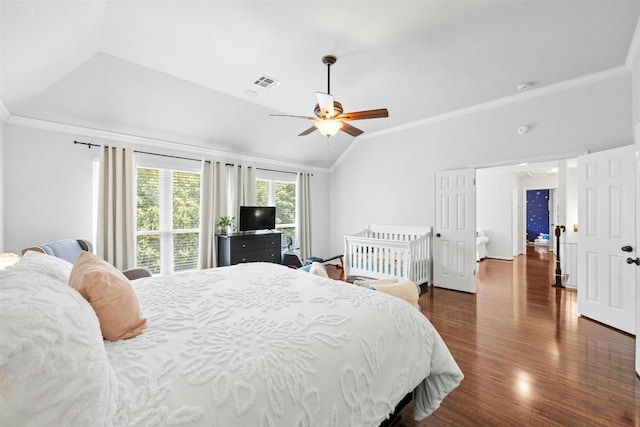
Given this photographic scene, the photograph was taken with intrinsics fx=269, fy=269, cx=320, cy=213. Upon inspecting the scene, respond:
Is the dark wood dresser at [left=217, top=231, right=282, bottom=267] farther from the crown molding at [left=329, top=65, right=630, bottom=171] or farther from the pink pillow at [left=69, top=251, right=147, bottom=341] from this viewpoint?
the pink pillow at [left=69, top=251, right=147, bottom=341]


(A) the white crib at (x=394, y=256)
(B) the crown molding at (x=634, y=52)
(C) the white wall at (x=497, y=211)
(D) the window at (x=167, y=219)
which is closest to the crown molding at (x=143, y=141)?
(D) the window at (x=167, y=219)

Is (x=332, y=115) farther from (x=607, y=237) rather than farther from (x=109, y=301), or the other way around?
(x=607, y=237)

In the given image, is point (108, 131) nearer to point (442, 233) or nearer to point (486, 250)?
point (442, 233)

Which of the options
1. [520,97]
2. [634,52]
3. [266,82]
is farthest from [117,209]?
[634,52]

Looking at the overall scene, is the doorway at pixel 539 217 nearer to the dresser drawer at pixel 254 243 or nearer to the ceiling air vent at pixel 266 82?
the dresser drawer at pixel 254 243

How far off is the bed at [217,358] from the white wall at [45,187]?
2.71 metres

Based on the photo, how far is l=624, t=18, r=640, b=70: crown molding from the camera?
2526 millimetres

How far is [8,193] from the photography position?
317 centimetres

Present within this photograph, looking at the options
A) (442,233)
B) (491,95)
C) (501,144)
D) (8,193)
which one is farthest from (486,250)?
(8,193)

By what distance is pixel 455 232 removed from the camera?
14.7ft

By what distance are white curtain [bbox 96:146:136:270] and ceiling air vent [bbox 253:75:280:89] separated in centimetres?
220

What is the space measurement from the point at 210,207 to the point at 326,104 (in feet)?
10.1

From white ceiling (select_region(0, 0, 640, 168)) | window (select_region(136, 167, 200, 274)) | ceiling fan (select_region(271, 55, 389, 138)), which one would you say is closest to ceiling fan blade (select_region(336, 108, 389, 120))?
ceiling fan (select_region(271, 55, 389, 138))

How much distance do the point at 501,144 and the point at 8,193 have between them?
6522mm
